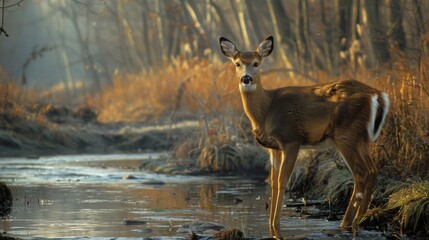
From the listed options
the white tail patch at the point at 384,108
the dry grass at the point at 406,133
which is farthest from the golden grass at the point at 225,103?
the white tail patch at the point at 384,108

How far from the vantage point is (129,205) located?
12898mm

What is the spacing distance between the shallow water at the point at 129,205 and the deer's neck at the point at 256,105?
45.1 inches

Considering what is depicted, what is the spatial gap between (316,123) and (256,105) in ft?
2.23

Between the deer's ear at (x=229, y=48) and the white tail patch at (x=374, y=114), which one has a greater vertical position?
the deer's ear at (x=229, y=48)

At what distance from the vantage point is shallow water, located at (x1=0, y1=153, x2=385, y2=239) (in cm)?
1042

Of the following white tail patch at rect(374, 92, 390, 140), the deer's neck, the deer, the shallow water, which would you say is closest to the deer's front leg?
the deer

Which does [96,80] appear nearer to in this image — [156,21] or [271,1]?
[156,21]

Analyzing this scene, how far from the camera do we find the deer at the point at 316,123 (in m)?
10.8

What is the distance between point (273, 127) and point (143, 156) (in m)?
11.0

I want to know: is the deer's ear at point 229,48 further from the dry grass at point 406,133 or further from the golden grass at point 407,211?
the dry grass at point 406,133

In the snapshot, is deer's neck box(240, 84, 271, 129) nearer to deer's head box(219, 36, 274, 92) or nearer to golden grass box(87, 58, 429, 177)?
deer's head box(219, 36, 274, 92)

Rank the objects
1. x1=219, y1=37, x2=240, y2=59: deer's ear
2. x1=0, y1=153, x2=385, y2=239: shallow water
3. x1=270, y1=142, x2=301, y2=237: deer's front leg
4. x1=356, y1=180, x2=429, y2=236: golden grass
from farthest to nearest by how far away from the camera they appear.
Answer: x1=219, y1=37, x2=240, y2=59: deer's ear < x1=270, y1=142, x2=301, y2=237: deer's front leg < x1=0, y1=153, x2=385, y2=239: shallow water < x1=356, y1=180, x2=429, y2=236: golden grass

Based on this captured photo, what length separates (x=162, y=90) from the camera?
28.3 m

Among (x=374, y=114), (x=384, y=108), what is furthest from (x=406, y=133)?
(x=374, y=114)
